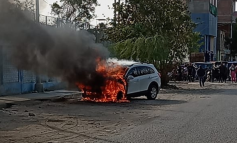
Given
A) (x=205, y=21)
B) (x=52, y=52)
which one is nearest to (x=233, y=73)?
(x=205, y=21)

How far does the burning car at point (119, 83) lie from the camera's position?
1831 cm

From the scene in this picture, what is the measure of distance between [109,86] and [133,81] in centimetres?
121

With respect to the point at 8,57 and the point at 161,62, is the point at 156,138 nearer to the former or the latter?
the point at 8,57

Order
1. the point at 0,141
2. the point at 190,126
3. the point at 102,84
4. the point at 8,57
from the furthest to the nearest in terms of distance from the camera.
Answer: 1. the point at 8,57
2. the point at 102,84
3. the point at 190,126
4. the point at 0,141

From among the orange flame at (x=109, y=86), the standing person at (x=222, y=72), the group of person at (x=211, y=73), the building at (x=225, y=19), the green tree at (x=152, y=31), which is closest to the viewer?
the orange flame at (x=109, y=86)

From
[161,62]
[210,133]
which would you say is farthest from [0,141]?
[161,62]

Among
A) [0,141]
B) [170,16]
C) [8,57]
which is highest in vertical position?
[170,16]

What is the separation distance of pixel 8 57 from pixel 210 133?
11946 millimetres

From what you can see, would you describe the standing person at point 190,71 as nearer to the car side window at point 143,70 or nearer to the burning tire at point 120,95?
the car side window at point 143,70

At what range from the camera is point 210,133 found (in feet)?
33.9

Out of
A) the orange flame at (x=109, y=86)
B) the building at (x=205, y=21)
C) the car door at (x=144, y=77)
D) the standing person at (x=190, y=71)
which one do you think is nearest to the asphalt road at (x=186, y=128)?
the orange flame at (x=109, y=86)

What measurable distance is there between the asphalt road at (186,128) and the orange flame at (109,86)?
3569 mm

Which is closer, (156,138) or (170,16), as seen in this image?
(156,138)

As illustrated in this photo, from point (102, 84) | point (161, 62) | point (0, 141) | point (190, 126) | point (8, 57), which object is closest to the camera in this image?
point (0, 141)
